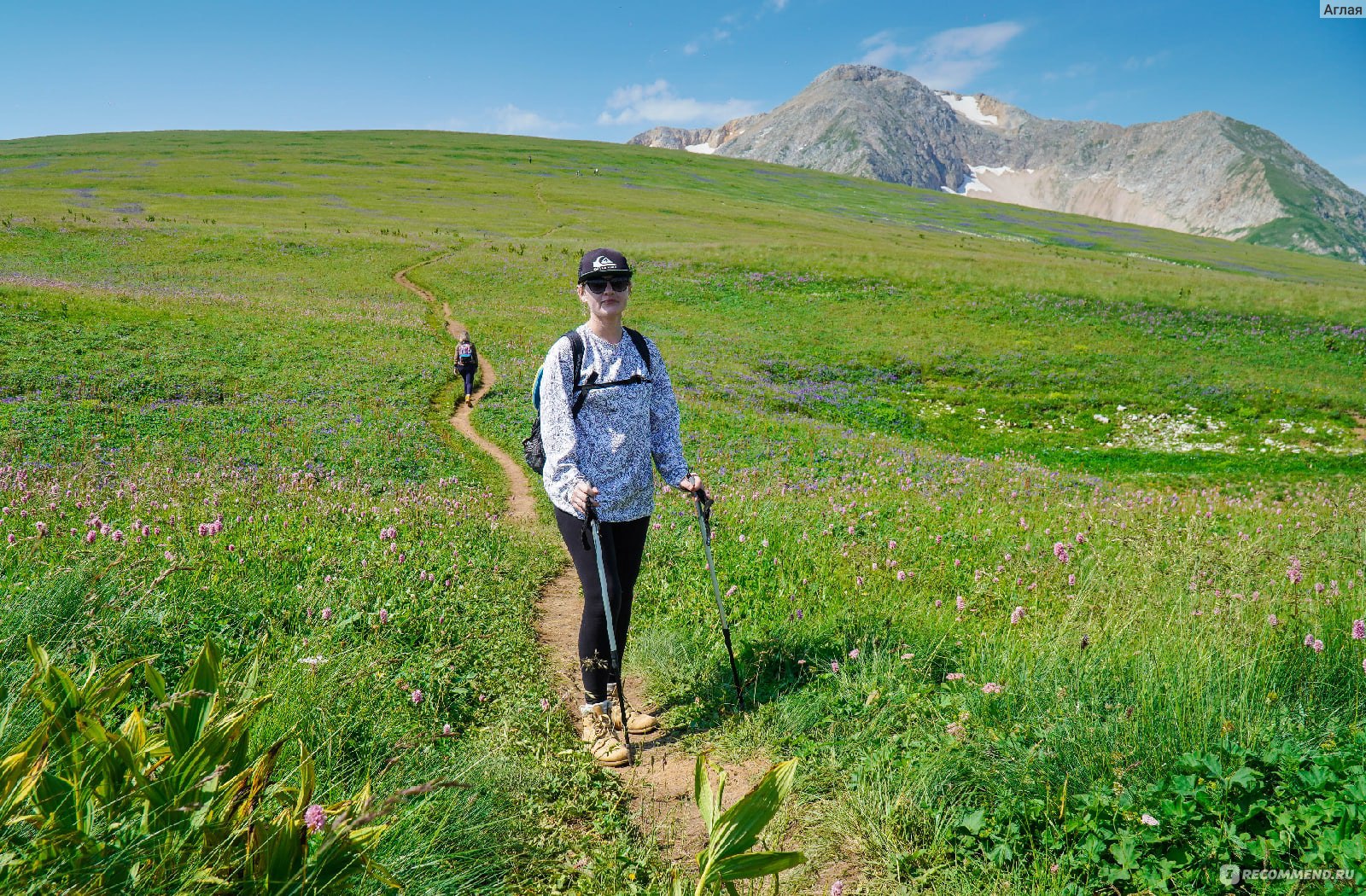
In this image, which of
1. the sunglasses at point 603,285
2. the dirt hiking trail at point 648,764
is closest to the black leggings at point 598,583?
the dirt hiking trail at point 648,764

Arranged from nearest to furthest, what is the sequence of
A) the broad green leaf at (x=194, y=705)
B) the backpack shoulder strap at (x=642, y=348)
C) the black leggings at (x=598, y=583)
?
the broad green leaf at (x=194, y=705) → the black leggings at (x=598, y=583) → the backpack shoulder strap at (x=642, y=348)

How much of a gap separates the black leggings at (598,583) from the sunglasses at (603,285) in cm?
153

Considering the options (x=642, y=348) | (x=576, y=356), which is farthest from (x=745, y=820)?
(x=642, y=348)

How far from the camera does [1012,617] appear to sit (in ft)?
16.4

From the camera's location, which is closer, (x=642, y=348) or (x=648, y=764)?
(x=648, y=764)

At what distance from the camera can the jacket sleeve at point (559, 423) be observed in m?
4.61

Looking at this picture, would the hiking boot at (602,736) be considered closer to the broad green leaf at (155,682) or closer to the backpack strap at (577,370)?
the backpack strap at (577,370)

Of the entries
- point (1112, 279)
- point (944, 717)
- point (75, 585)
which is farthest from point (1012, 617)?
point (1112, 279)

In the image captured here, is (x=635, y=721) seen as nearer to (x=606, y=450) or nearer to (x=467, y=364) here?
(x=606, y=450)

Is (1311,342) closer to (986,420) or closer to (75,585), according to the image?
(986,420)

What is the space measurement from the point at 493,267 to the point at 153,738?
4585cm

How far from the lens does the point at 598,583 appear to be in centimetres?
481

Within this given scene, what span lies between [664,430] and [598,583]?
1.20 metres

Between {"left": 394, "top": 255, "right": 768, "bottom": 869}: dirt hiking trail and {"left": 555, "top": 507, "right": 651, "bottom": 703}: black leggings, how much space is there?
571mm
